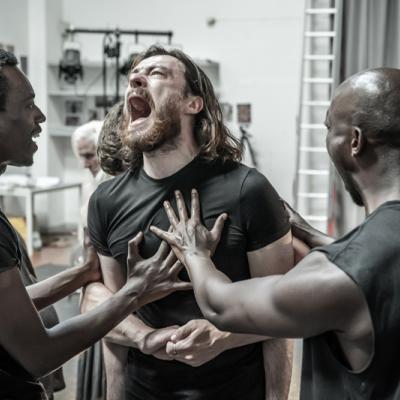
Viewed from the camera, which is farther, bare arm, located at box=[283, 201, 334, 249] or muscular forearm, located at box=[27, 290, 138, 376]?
bare arm, located at box=[283, 201, 334, 249]

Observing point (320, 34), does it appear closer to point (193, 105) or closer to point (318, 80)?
point (318, 80)

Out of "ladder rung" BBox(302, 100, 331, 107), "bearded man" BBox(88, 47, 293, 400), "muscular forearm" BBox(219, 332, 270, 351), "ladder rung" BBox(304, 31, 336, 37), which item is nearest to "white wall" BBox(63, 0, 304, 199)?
"ladder rung" BBox(302, 100, 331, 107)

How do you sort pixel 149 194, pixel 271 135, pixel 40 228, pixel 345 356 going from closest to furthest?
pixel 345 356, pixel 149 194, pixel 271 135, pixel 40 228

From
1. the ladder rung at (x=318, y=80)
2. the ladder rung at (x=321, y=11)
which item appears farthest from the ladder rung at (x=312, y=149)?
the ladder rung at (x=321, y=11)

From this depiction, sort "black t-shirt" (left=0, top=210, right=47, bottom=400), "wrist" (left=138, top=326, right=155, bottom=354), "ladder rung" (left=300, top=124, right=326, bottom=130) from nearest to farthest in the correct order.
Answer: "black t-shirt" (left=0, top=210, right=47, bottom=400)
"wrist" (left=138, top=326, right=155, bottom=354)
"ladder rung" (left=300, top=124, right=326, bottom=130)

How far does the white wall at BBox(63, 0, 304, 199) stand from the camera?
6.46 metres

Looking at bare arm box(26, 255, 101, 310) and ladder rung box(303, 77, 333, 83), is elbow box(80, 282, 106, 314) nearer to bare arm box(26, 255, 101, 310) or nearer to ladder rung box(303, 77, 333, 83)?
bare arm box(26, 255, 101, 310)

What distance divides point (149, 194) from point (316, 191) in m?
3.68

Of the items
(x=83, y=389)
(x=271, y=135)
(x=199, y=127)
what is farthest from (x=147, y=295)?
(x=271, y=135)

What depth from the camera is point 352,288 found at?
39.4 inches

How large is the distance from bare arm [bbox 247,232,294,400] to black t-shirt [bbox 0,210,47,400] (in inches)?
24.3

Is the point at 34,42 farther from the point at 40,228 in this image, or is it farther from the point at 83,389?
the point at 83,389

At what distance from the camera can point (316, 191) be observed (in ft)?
16.9

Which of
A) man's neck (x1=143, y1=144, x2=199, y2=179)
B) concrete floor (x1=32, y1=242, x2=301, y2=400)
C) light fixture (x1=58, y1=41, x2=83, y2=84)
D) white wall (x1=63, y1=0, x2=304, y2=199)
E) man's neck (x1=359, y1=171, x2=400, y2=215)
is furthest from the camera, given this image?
light fixture (x1=58, y1=41, x2=83, y2=84)
